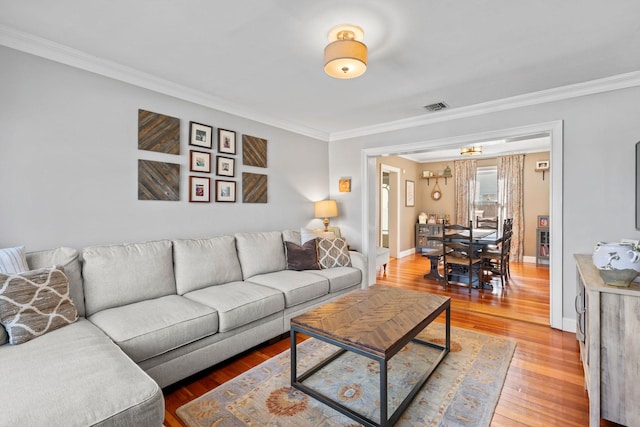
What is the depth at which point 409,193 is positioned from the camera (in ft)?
24.0

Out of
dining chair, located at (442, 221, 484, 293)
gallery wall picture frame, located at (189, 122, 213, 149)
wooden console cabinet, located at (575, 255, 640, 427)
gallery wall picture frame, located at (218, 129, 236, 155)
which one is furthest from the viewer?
dining chair, located at (442, 221, 484, 293)

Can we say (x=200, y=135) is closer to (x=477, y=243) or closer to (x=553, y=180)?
(x=553, y=180)

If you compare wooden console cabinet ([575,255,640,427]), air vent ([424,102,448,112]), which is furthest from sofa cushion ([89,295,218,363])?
air vent ([424,102,448,112])

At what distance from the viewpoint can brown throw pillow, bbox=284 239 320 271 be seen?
3.50 m

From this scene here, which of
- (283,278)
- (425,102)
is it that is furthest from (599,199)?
(283,278)

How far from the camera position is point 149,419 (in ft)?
4.15

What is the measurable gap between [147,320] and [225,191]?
5.71ft

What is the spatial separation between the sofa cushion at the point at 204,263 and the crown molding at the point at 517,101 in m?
2.60

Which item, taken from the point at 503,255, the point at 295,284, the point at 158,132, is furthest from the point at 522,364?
the point at 158,132

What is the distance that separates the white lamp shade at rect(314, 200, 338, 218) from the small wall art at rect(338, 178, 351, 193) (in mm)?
311

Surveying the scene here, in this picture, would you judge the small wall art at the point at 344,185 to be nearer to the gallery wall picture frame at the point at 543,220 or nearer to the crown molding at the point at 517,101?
the crown molding at the point at 517,101

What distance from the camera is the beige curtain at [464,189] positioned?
7.07 metres

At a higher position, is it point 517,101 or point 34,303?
point 517,101

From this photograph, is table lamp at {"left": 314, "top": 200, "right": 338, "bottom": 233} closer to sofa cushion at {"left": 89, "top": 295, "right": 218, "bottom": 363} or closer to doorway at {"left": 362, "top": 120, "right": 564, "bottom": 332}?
doorway at {"left": 362, "top": 120, "right": 564, "bottom": 332}
